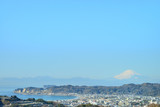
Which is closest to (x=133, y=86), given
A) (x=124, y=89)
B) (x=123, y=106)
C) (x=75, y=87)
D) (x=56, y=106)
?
(x=124, y=89)

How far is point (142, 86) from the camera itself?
→ 93.8 meters

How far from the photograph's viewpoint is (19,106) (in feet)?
99.4

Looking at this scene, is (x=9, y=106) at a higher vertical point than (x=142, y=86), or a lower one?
lower

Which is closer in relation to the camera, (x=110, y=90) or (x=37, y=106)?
(x=37, y=106)

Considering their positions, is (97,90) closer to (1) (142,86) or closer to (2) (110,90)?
(2) (110,90)

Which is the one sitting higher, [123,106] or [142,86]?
[142,86]

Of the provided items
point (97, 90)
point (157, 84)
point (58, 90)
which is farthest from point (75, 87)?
point (157, 84)

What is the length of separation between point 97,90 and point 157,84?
1905 cm

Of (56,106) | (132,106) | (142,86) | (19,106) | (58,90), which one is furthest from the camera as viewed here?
(58,90)

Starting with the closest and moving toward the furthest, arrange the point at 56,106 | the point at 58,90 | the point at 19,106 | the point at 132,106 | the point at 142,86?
the point at 19,106 → the point at 56,106 → the point at 132,106 → the point at 142,86 → the point at 58,90

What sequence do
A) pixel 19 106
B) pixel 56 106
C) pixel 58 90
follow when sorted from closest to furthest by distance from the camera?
pixel 19 106
pixel 56 106
pixel 58 90

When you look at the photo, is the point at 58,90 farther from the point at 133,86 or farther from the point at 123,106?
the point at 123,106

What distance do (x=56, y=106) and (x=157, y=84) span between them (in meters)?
67.3

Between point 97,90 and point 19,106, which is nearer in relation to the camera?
point 19,106
